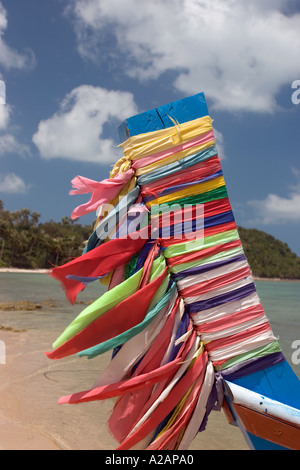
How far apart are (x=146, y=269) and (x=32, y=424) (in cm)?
257

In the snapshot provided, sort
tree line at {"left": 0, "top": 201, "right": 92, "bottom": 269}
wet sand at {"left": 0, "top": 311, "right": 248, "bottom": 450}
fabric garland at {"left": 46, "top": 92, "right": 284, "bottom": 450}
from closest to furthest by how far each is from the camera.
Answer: fabric garland at {"left": 46, "top": 92, "right": 284, "bottom": 450}
wet sand at {"left": 0, "top": 311, "right": 248, "bottom": 450}
tree line at {"left": 0, "top": 201, "right": 92, "bottom": 269}

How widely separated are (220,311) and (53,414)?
2812 mm

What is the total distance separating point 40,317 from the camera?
9.84 metres

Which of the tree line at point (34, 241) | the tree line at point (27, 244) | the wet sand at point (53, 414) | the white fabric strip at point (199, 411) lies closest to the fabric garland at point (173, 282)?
the white fabric strip at point (199, 411)

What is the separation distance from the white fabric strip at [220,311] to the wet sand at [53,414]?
2114 millimetres

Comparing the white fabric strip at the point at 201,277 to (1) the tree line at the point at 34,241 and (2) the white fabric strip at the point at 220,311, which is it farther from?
(1) the tree line at the point at 34,241

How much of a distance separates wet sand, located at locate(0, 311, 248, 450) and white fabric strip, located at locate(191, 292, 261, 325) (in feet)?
6.94

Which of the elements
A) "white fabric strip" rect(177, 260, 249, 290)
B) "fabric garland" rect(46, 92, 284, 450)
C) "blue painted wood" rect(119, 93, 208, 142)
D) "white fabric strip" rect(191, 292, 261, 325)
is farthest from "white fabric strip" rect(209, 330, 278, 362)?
"blue painted wood" rect(119, 93, 208, 142)

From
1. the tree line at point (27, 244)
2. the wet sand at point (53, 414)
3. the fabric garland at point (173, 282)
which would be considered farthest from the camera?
the tree line at point (27, 244)

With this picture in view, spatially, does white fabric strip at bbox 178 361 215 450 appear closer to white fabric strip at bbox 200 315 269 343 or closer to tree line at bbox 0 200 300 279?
white fabric strip at bbox 200 315 269 343

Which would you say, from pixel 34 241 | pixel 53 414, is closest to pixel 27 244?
pixel 34 241

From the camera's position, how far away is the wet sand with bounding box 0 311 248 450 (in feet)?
10.4

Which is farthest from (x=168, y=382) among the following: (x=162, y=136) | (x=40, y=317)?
(x=40, y=317)

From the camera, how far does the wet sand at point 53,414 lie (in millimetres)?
3166
